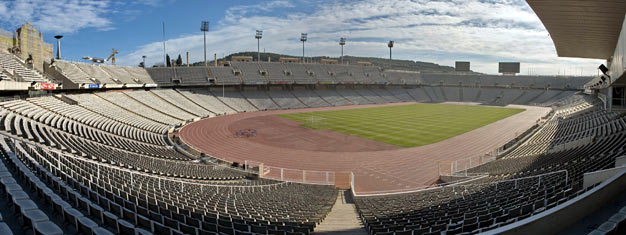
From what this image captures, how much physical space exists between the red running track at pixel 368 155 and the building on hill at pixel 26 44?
17297mm

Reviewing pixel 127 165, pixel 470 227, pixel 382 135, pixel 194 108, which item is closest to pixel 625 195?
pixel 470 227

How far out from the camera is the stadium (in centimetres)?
621

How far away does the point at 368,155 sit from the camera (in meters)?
23.9

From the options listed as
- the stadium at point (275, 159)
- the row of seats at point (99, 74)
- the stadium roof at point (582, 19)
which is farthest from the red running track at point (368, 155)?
the row of seats at point (99, 74)

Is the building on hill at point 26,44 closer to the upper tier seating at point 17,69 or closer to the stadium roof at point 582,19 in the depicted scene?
the upper tier seating at point 17,69

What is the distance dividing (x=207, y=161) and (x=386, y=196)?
12.0 m

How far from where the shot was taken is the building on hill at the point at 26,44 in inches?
1277

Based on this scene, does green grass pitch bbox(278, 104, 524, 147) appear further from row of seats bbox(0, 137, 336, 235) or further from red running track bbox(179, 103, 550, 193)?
row of seats bbox(0, 137, 336, 235)

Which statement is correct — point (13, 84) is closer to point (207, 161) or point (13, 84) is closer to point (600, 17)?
point (207, 161)

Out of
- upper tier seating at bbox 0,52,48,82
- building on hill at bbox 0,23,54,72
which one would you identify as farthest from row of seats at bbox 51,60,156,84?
upper tier seating at bbox 0,52,48,82

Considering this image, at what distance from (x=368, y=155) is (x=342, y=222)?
14.1m

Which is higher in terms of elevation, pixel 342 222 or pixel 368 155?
pixel 342 222

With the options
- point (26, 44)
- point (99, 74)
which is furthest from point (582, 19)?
point (99, 74)

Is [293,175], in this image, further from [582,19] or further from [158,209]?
[582,19]
